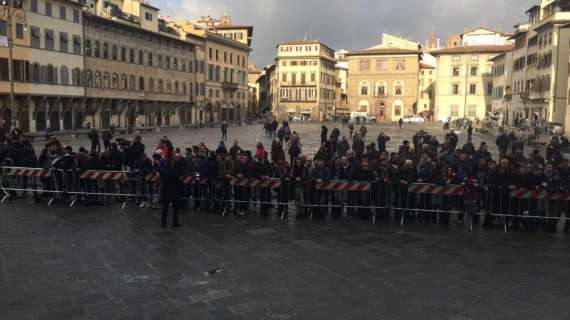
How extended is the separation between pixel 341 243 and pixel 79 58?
44841mm

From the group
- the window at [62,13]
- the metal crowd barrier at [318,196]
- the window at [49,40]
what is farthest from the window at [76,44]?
the metal crowd barrier at [318,196]

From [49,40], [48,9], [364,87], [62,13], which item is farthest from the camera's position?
[364,87]

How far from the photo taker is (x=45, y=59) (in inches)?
1748

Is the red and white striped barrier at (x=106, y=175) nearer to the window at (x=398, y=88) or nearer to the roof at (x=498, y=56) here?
the roof at (x=498, y=56)

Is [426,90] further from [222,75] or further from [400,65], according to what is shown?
[222,75]

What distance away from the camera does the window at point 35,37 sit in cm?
4262

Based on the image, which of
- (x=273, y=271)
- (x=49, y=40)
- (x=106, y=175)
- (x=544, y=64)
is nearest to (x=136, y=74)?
(x=49, y=40)

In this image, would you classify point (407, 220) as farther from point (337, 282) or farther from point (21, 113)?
point (21, 113)

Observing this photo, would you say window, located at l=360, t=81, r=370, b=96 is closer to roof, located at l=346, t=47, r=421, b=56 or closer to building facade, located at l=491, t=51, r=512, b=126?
roof, located at l=346, t=47, r=421, b=56

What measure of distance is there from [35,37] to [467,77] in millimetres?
59677

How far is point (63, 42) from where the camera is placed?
46.4 meters

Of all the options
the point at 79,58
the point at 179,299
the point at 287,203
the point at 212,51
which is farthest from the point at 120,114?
the point at 179,299

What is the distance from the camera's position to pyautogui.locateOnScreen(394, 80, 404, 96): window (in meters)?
93.1

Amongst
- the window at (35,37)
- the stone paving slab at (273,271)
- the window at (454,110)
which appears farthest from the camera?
the window at (454,110)
